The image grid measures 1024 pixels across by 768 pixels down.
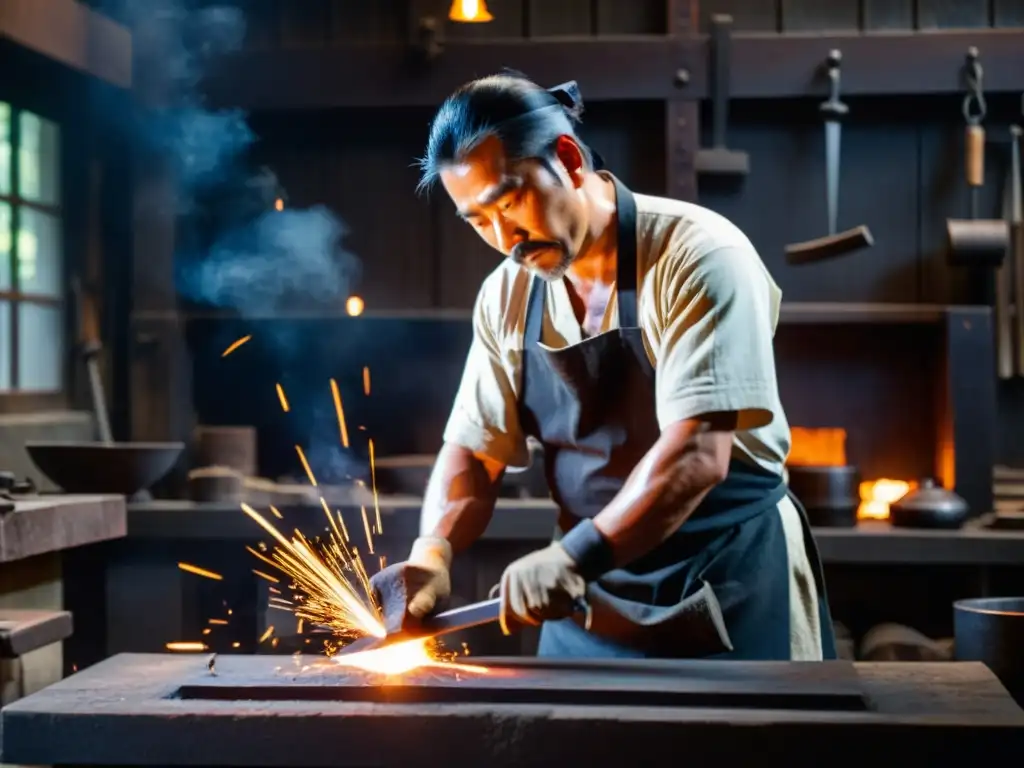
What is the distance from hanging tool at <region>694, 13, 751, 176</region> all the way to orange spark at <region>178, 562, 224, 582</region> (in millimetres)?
2455

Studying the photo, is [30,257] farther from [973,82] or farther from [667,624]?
[973,82]

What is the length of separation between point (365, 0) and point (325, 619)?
3316mm

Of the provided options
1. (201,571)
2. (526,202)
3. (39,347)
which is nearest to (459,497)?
→ (526,202)

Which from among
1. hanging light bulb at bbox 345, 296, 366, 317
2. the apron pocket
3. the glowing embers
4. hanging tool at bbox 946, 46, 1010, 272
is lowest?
the glowing embers

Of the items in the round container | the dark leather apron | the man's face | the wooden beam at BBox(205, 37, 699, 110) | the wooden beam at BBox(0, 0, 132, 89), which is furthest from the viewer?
the wooden beam at BBox(205, 37, 699, 110)

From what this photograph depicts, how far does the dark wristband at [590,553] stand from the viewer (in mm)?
2328

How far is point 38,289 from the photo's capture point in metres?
5.00

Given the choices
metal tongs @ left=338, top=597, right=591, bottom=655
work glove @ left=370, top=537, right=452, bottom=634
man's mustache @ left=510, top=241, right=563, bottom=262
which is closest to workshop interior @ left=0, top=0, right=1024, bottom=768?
work glove @ left=370, top=537, right=452, bottom=634

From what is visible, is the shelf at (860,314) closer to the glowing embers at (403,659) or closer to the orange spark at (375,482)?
the orange spark at (375,482)

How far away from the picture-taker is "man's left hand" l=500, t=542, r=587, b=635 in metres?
2.29

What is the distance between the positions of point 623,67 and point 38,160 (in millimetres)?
2332

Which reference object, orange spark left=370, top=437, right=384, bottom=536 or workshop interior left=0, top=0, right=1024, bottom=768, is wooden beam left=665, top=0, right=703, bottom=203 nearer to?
workshop interior left=0, top=0, right=1024, bottom=768

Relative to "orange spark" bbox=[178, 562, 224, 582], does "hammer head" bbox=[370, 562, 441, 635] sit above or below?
above

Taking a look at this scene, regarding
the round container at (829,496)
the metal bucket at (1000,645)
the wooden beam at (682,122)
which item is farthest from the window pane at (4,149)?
the metal bucket at (1000,645)
